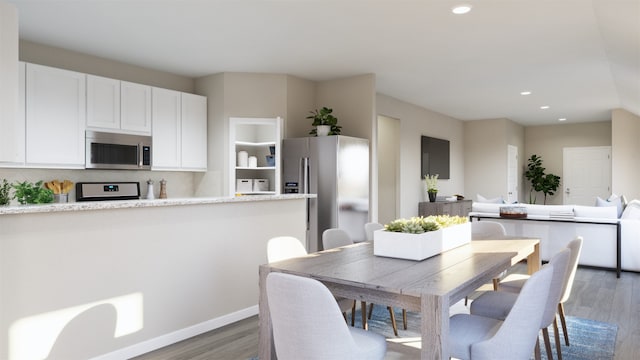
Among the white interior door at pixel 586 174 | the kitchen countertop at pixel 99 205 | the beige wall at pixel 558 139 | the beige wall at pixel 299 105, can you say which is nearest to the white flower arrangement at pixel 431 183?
the beige wall at pixel 299 105

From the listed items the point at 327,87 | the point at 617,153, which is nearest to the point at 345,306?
the point at 327,87

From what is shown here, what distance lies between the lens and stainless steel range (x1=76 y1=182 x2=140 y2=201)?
15.2 ft

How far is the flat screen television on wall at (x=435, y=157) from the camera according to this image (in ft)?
27.4

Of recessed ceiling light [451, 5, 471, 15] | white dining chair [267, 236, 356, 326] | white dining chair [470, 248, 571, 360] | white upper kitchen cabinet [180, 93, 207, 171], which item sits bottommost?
white dining chair [470, 248, 571, 360]

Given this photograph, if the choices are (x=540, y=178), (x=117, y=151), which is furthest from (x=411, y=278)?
(x=540, y=178)

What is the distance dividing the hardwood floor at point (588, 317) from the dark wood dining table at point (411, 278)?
375mm

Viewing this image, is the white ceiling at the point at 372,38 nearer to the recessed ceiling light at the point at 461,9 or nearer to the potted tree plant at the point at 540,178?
the recessed ceiling light at the point at 461,9

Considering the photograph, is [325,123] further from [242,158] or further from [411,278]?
[411,278]

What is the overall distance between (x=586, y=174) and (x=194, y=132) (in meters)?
9.45

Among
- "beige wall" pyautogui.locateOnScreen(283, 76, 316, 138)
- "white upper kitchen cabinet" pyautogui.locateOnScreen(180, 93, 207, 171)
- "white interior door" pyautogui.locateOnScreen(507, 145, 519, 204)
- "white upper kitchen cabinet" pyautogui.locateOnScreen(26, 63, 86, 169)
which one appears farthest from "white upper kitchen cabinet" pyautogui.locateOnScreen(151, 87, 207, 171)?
"white interior door" pyautogui.locateOnScreen(507, 145, 519, 204)

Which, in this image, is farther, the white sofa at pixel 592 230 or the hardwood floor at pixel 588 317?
the white sofa at pixel 592 230

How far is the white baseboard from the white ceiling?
2469 mm

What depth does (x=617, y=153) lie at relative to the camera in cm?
853

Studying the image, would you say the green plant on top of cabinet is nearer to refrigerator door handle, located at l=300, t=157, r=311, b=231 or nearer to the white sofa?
refrigerator door handle, located at l=300, t=157, r=311, b=231
